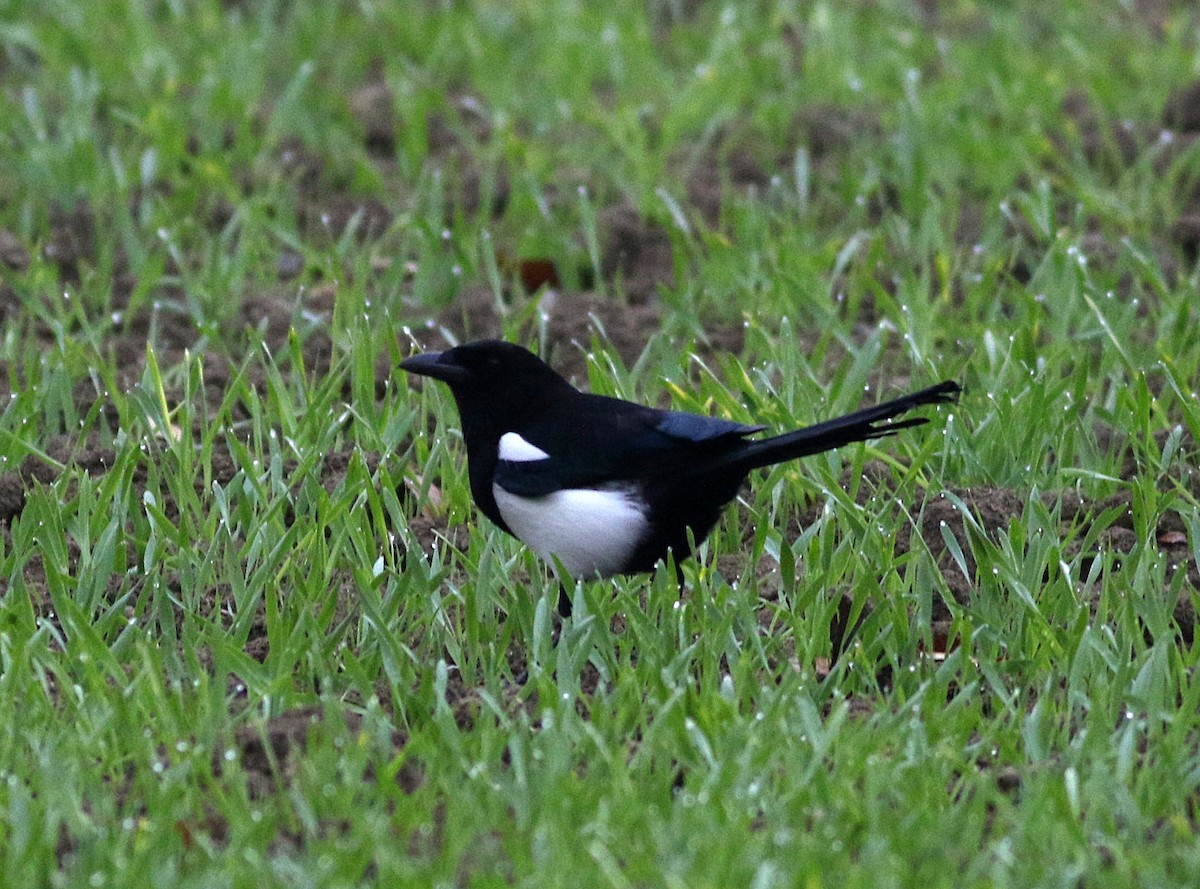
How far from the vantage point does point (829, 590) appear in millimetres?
3729

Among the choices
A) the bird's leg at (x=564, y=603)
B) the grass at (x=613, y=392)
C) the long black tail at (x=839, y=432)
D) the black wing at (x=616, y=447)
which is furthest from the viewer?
the bird's leg at (x=564, y=603)

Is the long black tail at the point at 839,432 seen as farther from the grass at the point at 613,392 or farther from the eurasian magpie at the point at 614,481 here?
the grass at the point at 613,392

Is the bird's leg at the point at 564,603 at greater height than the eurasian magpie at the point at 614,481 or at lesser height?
lesser

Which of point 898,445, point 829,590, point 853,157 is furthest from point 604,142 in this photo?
point 829,590

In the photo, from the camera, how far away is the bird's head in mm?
3861

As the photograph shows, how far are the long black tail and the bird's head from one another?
1.70ft

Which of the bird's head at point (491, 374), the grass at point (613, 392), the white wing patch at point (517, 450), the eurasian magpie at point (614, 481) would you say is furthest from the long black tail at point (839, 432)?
the bird's head at point (491, 374)

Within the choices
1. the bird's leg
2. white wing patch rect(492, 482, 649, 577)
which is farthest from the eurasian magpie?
the bird's leg

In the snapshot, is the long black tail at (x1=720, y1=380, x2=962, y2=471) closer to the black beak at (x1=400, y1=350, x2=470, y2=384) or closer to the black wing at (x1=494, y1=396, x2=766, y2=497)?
the black wing at (x1=494, y1=396, x2=766, y2=497)

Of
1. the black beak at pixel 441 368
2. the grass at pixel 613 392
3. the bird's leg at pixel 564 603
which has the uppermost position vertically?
the black beak at pixel 441 368

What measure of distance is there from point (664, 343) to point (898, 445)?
0.71m

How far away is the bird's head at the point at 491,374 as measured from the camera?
3861 millimetres

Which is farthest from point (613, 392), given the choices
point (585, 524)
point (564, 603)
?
point (585, 524)

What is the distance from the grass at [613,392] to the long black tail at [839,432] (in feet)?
0.82
